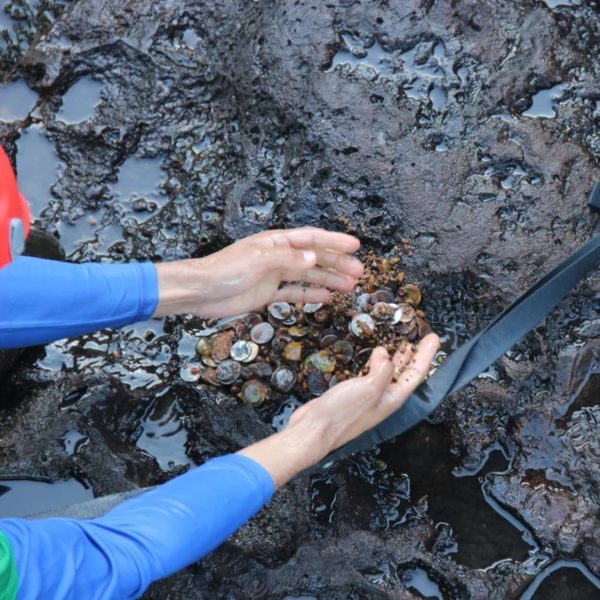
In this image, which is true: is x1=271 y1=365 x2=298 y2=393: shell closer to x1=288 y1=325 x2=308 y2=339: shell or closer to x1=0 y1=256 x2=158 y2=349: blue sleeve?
x1=288 y1=325 x2=308 y2=339: shell

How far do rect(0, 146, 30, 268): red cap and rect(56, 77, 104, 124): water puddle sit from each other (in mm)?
1650

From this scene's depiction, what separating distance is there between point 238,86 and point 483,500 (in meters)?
2.11

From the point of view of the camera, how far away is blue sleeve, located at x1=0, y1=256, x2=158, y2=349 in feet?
8.51

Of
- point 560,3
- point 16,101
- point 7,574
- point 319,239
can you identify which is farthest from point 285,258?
point 560,3

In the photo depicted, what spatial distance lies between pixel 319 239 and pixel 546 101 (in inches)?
50.7

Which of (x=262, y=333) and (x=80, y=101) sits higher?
(x=80, y=101)

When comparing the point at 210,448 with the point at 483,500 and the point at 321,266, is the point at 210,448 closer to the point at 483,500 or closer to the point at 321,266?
the point at 321,266

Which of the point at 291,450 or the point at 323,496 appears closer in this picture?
the point at 291,450

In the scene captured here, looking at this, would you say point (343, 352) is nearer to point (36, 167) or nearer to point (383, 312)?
point (383, 312)

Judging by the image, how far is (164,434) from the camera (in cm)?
301

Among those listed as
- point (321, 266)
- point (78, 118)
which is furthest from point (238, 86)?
point (321, 266)

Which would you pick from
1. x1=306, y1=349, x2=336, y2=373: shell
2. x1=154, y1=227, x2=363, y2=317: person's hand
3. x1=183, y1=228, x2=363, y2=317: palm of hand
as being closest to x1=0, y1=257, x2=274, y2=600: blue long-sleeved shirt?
x1=154, y1=227, x2=363, y2=317: person's hand

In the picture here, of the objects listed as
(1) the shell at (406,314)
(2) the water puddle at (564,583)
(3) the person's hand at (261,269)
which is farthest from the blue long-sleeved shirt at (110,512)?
(2) the water puddle at (564,583)

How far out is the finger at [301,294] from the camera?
10.0 ft
